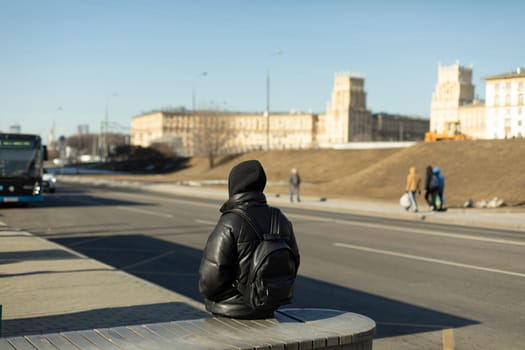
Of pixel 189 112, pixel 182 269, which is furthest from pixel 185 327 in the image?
pixel 189 112

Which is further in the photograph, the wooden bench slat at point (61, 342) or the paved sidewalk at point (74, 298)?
the paved sidewalk at point (74, 298)

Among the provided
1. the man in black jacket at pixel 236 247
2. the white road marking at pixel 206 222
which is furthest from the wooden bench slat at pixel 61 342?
the white road marking at pixel 206 222

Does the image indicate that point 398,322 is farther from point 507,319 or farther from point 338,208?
point 338,208

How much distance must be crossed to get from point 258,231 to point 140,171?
94187mm

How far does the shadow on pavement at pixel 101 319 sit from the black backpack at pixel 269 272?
2.66 meters

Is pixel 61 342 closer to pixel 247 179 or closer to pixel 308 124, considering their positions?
pixel 247 179

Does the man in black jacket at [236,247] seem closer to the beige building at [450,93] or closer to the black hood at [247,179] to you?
the black hood at [247,179]

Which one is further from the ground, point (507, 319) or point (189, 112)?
point (189, 112)

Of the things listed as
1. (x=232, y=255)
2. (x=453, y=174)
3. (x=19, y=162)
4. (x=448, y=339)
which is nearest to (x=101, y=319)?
(x=232, y=255)

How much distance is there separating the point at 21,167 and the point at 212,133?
66.4 metres

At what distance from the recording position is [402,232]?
1855cm

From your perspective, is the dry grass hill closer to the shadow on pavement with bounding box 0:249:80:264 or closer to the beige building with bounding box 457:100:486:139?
the shadow on pavement with bounding box 0:249:80:264

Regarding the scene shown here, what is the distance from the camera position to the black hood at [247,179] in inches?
198

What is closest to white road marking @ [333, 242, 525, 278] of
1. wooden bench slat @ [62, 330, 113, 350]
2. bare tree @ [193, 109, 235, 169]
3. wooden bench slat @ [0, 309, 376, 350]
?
wooden bench slat @ [0, 309, 376, 350]
